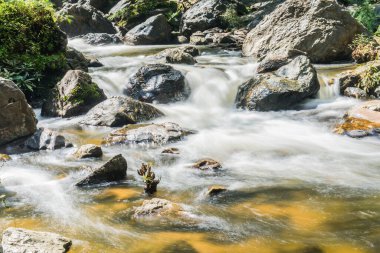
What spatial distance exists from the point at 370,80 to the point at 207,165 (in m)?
6.65

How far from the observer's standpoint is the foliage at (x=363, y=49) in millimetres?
13430

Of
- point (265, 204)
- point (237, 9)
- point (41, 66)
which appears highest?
point (237, 9)

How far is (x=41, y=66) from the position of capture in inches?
445

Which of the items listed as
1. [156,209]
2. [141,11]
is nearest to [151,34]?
[141,11]

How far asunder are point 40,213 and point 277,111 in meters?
7.26

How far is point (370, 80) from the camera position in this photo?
11094 mm

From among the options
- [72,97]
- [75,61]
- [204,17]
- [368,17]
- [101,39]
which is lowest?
[72,97]

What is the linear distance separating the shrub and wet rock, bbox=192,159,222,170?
18.4 feet

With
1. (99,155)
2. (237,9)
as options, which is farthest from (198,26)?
(99,155)

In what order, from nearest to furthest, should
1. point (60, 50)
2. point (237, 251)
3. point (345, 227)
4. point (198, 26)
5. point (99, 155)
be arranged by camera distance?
point (237, 251) < point (345, 227) < point (99, 155) < point (60, 50) < point (198, 26)

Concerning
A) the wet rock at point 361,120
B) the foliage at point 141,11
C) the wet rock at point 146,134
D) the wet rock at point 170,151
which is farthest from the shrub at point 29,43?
the foliage at point 141,11

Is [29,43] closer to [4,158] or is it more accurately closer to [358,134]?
[4,158]

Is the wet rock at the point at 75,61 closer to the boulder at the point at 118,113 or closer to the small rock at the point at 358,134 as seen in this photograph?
the boulder at the point at 118,113

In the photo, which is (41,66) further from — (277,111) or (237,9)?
(237,9)
